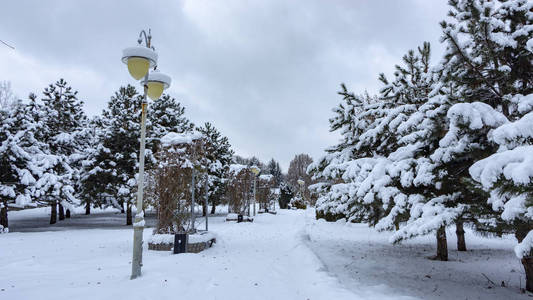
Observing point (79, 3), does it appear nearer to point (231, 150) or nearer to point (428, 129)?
point (428, 129)

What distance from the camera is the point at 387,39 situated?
8562 millimetres

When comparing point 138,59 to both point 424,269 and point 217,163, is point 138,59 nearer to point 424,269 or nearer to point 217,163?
point 424,269

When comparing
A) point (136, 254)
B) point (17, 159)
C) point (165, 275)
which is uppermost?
point (17, 159)

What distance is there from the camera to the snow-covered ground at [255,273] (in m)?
4.29

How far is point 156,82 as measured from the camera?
566 centimetres

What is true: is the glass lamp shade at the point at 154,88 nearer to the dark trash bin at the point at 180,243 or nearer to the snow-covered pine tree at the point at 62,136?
the dark trash bin at the point at 180,243

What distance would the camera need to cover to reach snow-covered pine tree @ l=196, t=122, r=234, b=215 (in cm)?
1972

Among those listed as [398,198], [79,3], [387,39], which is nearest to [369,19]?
[387,39]

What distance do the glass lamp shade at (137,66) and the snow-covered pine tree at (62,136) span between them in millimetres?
10956

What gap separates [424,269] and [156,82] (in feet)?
21.3

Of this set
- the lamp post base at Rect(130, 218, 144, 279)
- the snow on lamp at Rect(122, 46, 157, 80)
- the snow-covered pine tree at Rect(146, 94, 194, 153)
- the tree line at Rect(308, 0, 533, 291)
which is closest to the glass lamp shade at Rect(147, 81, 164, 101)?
the snow on lamp at Rect(122, 46, 157, 80)

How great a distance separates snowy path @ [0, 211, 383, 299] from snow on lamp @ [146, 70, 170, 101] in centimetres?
323

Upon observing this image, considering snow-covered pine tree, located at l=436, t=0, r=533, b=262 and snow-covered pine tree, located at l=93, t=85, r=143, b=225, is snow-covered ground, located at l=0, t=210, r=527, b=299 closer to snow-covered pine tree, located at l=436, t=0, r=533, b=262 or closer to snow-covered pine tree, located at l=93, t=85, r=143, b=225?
snow-covered pine tree, located at l=436, t=0, r=533, b=262

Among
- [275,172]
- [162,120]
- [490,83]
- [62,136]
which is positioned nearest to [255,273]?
[490,83]
